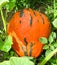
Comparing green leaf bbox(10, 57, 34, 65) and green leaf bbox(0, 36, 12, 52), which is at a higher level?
green leaf bbox(10, 57, 34, 65)

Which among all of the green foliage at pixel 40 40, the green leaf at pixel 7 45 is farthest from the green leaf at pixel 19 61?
the green leaf at pixel 7 45

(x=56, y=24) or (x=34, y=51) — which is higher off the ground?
(x=56, y=24)

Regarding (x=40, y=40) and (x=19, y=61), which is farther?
(x=40, y=40)

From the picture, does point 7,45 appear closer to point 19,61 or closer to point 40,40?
point 40,40

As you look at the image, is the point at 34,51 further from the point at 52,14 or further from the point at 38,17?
the point at 52,14

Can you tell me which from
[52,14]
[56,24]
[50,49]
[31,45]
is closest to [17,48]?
[31,45]

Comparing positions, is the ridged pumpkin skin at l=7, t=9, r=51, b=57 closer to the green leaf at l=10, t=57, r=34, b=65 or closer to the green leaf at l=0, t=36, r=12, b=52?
the green leaf at l=0, t=36, r=12, b=52

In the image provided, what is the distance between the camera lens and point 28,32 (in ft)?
6.75

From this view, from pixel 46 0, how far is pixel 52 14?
243 mm

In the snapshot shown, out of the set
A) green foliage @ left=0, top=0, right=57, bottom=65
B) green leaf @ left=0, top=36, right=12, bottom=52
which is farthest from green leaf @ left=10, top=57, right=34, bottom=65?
green leaf @ left=0, top=36, right=12, bottom=52

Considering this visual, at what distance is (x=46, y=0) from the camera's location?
8.82ft

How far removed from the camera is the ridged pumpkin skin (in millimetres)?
2061

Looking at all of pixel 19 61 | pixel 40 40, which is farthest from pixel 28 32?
pixel 19 61

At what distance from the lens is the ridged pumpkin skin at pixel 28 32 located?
2.06 m
